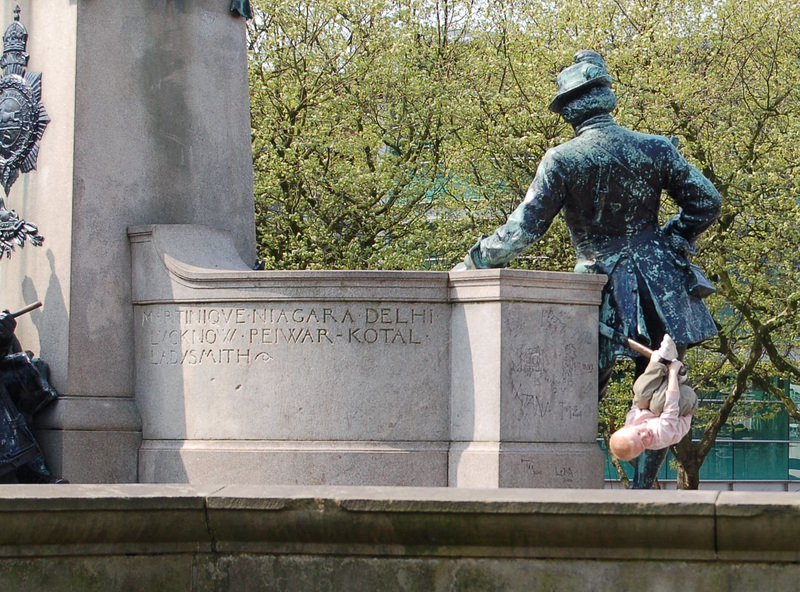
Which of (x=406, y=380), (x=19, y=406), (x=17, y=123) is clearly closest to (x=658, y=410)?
(x=406, y=380)

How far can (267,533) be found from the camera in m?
4.67

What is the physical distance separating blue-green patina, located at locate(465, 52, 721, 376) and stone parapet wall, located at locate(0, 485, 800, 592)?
3.63 m

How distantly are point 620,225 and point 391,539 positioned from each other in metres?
4.14

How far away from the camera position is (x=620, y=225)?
8320 millimetres

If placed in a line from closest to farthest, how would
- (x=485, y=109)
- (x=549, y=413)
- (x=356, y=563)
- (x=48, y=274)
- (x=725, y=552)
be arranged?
1. (x=725, y=552)
2. (x=356, y=563)
3. (x=549, y=413)
4. (x=48, y=274)
5. (x=485, y=109)

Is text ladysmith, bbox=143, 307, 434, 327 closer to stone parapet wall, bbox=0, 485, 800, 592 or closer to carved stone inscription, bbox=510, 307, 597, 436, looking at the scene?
carved stone inscription, bbox=510, 307, 597, 436

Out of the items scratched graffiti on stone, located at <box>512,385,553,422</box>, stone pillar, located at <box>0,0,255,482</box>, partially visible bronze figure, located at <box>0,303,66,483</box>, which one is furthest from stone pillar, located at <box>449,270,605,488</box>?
partially visible bronze figure, located at <box>0,303,66,483</box>

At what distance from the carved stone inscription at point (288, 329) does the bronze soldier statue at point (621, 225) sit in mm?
703

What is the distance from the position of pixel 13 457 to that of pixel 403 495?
4233 mm

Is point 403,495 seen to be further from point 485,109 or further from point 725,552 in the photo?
point 485,109

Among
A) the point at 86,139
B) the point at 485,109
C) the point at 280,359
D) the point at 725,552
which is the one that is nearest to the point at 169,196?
the point at 86,139

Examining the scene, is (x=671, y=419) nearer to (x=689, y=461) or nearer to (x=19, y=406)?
(x=19, y=406)

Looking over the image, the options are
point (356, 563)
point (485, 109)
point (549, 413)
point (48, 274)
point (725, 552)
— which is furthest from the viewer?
point (485, 109)

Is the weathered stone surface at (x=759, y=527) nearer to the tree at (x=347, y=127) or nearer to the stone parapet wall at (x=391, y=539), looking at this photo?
the stone parapet wall at (x=391, y=539)
